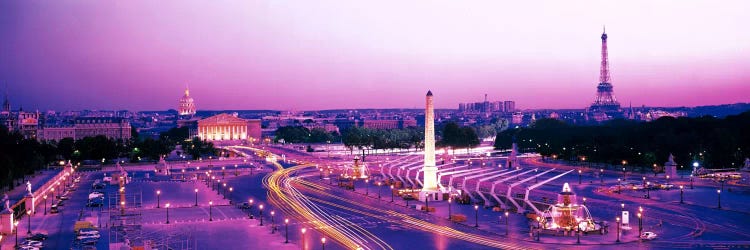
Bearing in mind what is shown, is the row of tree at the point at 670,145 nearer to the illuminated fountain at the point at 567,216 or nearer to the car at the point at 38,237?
the illuminated fountain at the point at 567,216

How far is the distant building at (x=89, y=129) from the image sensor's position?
148 meters

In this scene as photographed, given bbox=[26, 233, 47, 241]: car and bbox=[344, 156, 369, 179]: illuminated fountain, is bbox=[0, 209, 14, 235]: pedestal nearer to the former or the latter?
bbox=[26, 233, 47, 241]: car

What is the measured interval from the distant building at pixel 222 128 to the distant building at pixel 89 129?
25.9 metres

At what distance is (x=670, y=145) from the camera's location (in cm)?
7531

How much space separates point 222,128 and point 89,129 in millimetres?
38930

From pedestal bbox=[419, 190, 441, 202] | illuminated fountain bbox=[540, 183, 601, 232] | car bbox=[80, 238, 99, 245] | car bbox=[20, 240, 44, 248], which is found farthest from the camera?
pedestal bbox=[419, 190, 441, 202]

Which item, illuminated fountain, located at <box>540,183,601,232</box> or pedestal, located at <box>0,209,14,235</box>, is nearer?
pedestal, located at <box>0,209,14,235</box>

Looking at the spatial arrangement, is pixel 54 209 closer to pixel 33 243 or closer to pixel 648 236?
pixel 33 243

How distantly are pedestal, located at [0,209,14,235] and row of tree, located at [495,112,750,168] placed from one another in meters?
56.5

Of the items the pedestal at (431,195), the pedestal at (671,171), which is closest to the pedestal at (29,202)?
the pedestal at (431,195)

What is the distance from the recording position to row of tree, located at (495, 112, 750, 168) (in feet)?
238

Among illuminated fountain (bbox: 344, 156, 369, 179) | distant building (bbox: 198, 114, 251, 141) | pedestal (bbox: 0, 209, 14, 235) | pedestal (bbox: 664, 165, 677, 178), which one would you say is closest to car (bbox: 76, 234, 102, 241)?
pedestal (bbox: 0, 209, 14, 235)

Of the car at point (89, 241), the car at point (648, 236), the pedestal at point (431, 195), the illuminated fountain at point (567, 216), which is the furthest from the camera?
the pedestal at point (431, 195)

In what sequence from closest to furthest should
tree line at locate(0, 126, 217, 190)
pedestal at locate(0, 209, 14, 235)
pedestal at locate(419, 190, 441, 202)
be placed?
pedestal at locate(0, 209, 14, 235) < pedestal at locate(419, 190, 441, 202) < tree line at locate(0, 126, 217, 190)
